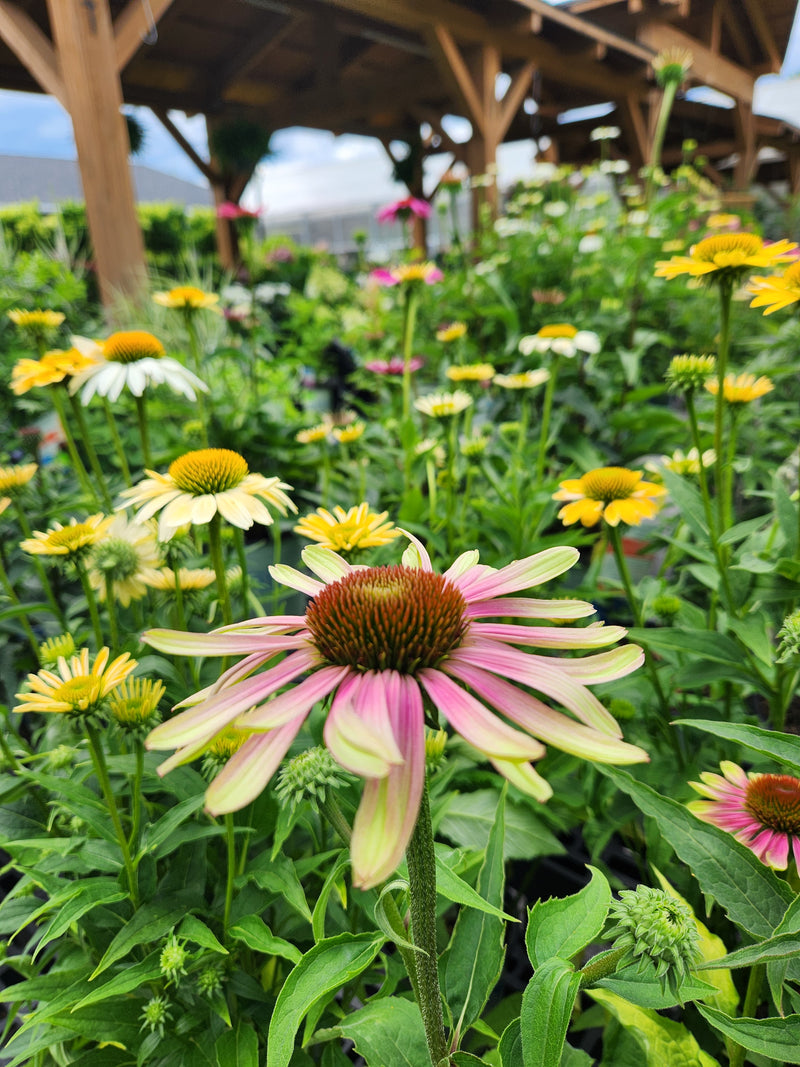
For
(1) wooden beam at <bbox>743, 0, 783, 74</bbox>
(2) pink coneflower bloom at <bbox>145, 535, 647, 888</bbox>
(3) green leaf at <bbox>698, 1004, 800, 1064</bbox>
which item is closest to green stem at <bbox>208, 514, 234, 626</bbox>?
(2) pink coneflower bloom at <bbox>145, 535, 647, 888</bbox>

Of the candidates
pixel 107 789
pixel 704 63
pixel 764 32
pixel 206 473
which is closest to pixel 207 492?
pixel 206 473

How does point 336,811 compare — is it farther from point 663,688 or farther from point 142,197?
point 142,197

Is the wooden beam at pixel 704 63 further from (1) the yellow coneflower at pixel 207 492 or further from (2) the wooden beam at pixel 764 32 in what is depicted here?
(1) the yellow coneflower at pixel 207 492

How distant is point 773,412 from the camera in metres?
1.34

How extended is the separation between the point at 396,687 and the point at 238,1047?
389mm

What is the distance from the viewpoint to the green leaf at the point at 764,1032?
34 centimetres

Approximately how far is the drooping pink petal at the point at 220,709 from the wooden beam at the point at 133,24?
321 cm

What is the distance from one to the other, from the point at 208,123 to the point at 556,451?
3.97 m

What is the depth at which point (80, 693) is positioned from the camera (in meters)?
0.46

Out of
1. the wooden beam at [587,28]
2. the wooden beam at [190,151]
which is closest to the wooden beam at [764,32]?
the wooden beam at [587,28]

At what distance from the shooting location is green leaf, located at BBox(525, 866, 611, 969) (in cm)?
38

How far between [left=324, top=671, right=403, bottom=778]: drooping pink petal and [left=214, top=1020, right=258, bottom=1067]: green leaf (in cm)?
37

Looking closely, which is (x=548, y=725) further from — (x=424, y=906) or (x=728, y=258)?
(x=728, y=258)

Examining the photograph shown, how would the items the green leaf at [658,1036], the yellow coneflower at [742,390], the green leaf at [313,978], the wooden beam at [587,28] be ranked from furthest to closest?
the wooden beam at [587,28] → the yellow coneflower at [742,390] → the green leaf at [658,1036] → the green leaf at [313,978]
